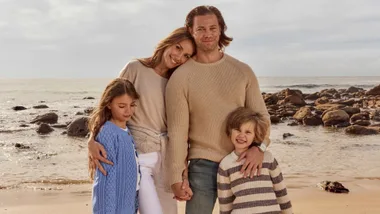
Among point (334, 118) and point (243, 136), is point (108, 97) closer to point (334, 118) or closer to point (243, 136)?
point (243, 136)

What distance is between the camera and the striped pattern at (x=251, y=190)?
3.59 meters

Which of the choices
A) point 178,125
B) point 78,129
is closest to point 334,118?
point 78,129

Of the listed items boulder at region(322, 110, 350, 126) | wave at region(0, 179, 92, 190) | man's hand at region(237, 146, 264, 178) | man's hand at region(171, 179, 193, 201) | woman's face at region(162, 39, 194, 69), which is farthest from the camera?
boulder at region(322, 110, 350, 126)

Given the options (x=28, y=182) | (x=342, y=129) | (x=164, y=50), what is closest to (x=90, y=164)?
(x=164, y=50)

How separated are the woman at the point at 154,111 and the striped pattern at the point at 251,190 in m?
0.55

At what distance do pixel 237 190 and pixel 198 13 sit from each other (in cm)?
136

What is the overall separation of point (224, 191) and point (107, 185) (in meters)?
0.86

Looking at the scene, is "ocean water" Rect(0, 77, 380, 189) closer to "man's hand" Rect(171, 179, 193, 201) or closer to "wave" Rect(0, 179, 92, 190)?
"wave" Rect(0, 179, 92, 190)

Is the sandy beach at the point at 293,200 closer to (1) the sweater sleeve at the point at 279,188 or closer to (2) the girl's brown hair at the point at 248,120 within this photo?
(1) the sweater sleeve at the point at 279,188

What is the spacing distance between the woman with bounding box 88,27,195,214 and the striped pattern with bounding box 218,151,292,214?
55 cm

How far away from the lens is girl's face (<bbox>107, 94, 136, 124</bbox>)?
147 inches

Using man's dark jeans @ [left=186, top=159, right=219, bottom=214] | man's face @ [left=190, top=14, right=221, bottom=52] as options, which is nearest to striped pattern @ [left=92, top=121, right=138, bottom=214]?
man's dark jeans @ [left=186, top=159, right=219, bottom=214]

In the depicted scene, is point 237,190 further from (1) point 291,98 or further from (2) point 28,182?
(1) point 291,98

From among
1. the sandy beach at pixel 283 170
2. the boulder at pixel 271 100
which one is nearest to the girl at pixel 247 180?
the sandy beach at pixel 283 170
